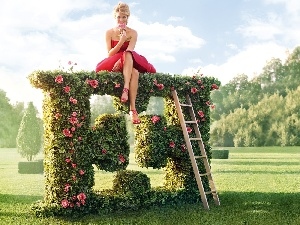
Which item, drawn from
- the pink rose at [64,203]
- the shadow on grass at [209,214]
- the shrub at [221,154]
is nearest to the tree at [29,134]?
the shrub at [221,154]

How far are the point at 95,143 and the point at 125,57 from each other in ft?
5.55

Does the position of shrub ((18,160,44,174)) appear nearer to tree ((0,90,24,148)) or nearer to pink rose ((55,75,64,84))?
pink rose ((55,75,64,84))

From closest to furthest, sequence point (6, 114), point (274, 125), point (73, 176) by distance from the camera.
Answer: point (73, 176) < point (274, 125) < point (6, 114)

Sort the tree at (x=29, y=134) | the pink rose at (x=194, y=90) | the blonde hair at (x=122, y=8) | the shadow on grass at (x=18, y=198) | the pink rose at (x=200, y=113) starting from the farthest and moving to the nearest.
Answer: the tree at (x=29, y=134) → the shadow on grass at (x=18, y=198) → the pink rose at (x=200, y=113) → the pink rose at (x=194, y=90) → the blonde hair at (x=122, y=8)

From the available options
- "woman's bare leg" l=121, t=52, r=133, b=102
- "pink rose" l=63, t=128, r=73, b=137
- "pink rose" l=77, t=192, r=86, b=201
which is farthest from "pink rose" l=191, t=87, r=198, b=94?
"pink rose" l=77, t=192, r=86, b=201

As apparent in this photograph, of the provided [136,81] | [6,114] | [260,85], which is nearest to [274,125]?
[260,85]

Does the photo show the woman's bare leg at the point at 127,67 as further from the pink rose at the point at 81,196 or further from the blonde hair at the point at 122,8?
the pink rose at the point at 81,196

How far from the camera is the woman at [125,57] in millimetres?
8422

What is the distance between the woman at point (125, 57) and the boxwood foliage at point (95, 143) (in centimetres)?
22

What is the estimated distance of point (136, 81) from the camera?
8.68m

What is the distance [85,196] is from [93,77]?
7.07ft

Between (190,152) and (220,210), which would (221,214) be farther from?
(190,152)

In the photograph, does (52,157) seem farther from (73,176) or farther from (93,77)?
(93,77)

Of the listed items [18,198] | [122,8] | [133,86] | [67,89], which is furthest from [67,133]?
[18,198]
